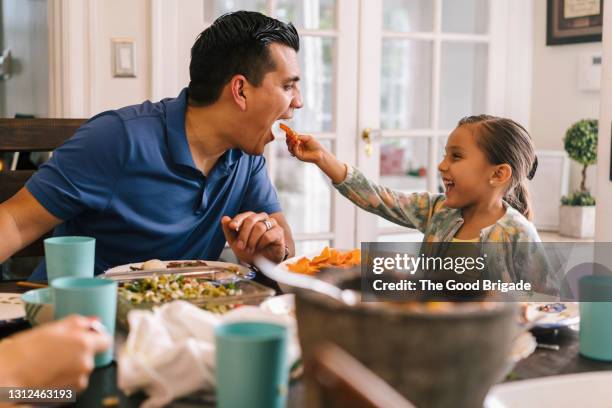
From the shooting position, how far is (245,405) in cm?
69

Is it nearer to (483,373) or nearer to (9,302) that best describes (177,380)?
(483,373)

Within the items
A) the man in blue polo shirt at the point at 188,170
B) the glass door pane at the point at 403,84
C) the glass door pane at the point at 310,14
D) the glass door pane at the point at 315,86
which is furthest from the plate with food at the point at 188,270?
the glass door pane at the point at 403,84

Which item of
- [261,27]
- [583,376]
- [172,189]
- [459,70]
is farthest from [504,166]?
[459,70]

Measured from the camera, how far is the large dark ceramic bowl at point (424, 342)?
60cm

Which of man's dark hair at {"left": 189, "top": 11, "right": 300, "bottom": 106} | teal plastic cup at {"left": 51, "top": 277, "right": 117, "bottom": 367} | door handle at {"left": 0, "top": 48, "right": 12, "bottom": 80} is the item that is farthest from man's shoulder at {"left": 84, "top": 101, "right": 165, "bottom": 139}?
door handle at {"left": 0, "top": 48, "right": 12, "bottom": 80}

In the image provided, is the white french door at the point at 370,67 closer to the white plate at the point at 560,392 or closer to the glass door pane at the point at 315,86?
the white plate at the point at 560,392

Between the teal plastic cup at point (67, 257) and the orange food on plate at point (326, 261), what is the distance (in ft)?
1.38

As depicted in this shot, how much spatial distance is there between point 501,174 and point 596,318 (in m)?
0.89

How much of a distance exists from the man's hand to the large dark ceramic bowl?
0.93 m

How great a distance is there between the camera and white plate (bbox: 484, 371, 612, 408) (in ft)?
2.86

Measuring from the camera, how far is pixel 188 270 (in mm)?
1385

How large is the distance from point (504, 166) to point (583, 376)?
100cm

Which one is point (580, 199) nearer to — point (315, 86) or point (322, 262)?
point (322, 262)

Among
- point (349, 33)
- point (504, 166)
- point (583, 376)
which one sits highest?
point (349, 33)
